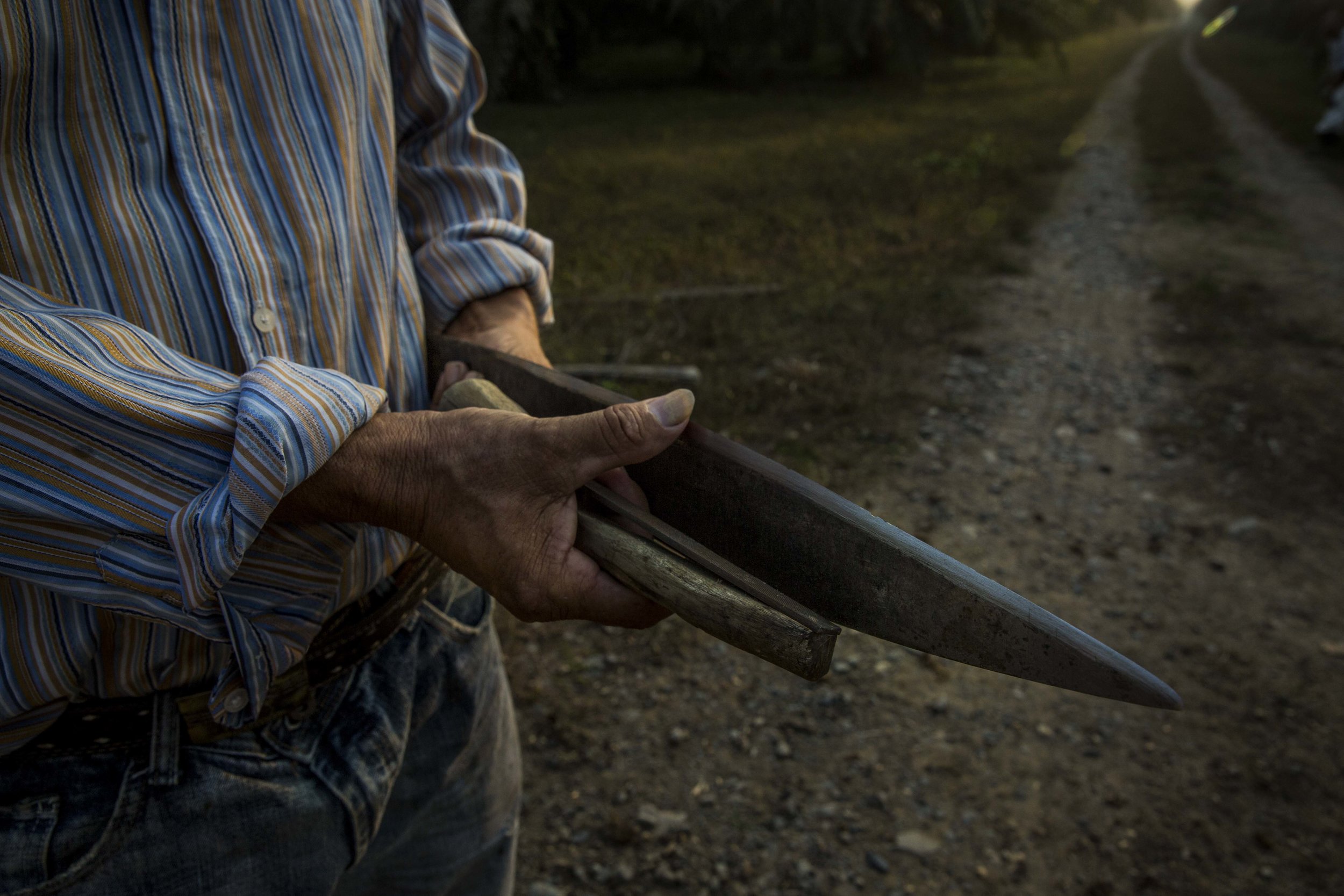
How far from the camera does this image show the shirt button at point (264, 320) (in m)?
1.06

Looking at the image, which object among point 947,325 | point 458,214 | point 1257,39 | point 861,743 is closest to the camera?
point 458,214

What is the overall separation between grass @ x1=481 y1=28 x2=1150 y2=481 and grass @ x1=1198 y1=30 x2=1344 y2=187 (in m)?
3.04

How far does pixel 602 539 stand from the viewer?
3.06 feet

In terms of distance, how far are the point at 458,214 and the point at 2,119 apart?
701mm

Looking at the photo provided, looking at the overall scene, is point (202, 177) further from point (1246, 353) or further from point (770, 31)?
point (770, 31)

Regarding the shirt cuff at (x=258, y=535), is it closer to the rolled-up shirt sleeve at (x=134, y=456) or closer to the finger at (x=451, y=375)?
the rolled-up shirt sleeve at (x=134, y=456)

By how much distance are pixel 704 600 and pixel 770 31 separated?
58.8ft

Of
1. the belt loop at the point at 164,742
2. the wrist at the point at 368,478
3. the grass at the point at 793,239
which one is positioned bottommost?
the grass at the point at 793,239

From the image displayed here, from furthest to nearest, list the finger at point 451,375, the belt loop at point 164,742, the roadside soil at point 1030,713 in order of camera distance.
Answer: the roadside soil at point 1030,713
the finger at point 451,375
the belt loop at point 164,742

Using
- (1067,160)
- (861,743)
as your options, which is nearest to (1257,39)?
(1067,160)

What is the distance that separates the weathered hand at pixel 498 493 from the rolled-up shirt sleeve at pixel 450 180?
1.82 ft

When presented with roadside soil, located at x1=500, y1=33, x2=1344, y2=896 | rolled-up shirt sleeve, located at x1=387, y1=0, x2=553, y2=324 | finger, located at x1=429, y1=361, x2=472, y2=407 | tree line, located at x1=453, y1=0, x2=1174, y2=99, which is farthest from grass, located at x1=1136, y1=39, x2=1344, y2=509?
tree line, located at x1=453, y1=0, x2=1174, y2=99

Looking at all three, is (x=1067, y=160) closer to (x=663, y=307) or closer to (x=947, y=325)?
(x=947, y=325)

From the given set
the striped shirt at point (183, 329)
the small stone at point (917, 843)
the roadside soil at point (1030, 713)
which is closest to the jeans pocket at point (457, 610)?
the striped shirt at point (183, 329)
